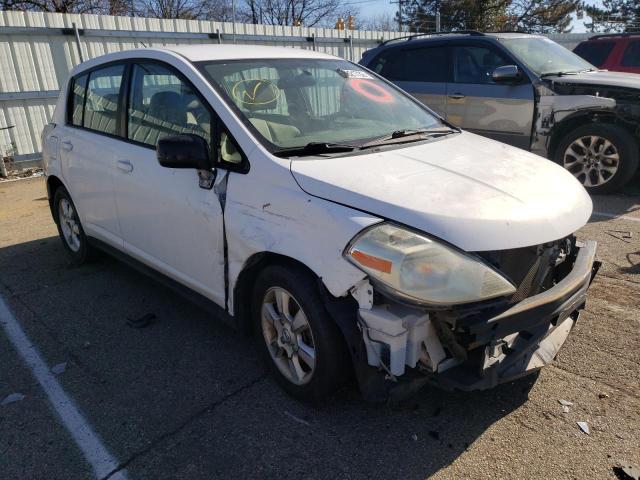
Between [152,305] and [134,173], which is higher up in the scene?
[134,173]

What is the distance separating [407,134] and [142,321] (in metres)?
2.29

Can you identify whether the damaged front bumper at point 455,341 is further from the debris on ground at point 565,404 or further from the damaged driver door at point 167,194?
the damaged driver door at point 167,194

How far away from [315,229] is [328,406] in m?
1.02

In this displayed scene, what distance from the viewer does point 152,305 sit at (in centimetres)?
413

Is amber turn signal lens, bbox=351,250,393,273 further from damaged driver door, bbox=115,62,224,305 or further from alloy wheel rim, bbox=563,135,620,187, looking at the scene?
alloy wheel rim, bbox=563,135,620,187

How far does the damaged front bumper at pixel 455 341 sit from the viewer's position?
2.19 m

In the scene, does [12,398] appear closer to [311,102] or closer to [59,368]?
[59,368]

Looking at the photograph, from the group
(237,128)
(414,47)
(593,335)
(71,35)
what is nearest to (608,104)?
(414,47)

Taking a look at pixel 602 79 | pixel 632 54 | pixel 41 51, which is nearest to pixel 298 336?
pixel 602 79

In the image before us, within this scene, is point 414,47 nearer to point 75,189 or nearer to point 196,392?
point 75,189

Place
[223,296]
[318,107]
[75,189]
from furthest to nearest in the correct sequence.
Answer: [75,189] < [318,107] < [223,296]

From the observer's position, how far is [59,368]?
3.29 metres

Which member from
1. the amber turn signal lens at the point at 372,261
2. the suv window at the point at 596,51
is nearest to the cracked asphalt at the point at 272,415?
the amber turn signal lens at the point at 372,261

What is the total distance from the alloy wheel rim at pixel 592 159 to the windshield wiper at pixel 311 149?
187 inches
